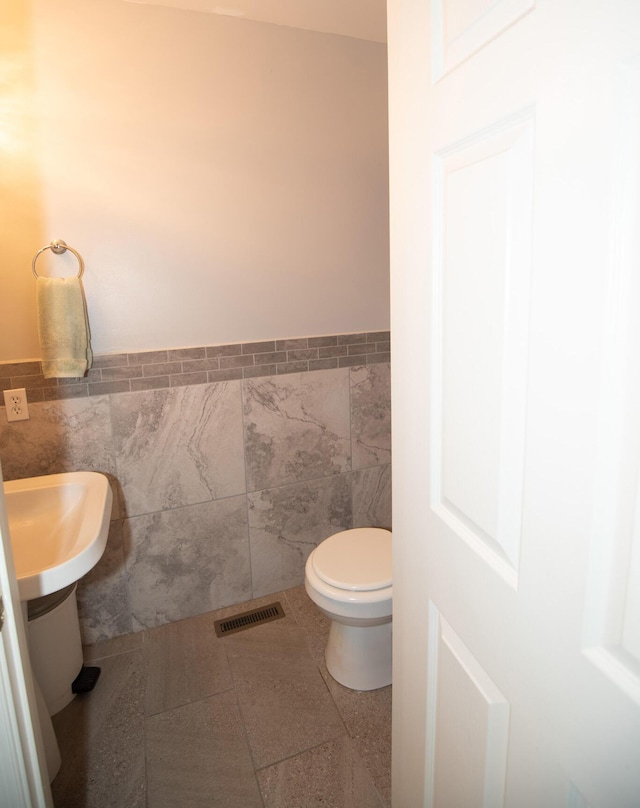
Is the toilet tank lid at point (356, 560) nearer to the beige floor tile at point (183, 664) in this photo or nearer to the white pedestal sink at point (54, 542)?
the beige floor tile at point (183, 664)

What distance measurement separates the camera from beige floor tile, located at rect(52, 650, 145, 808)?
145 centimetres

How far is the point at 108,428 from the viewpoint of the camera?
76.9 inches

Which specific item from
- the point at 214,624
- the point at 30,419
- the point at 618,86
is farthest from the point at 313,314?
the point at 618,86

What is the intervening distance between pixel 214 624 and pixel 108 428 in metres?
0.97

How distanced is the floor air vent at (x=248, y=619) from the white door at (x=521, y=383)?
1358 millimetres

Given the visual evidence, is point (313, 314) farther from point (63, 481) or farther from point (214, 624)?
point (214, 624)

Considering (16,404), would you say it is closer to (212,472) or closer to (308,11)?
(212,472)

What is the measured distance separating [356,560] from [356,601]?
18 centimetres

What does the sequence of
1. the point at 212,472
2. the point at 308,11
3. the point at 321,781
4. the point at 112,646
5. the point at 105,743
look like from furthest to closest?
the point at 212,472, the point at 112,646, the point at 308,11, the point at 105,743, the point at 321,781

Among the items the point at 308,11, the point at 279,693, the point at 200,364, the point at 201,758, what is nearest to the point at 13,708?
the point at 201,758

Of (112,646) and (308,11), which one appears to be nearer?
(308,11)

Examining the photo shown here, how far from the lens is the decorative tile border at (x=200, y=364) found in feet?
6.03

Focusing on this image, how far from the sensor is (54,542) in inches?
58.7

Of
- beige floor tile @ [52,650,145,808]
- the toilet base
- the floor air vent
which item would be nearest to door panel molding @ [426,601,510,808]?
the toilet base
